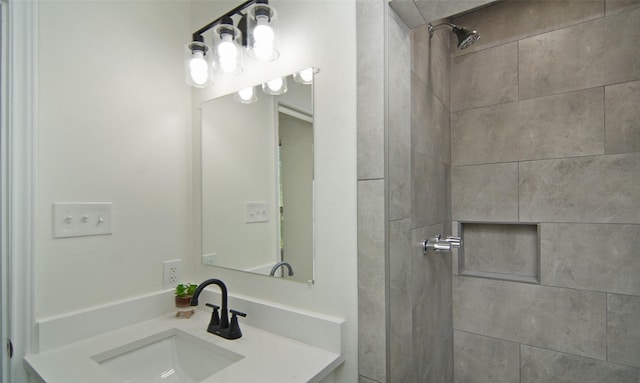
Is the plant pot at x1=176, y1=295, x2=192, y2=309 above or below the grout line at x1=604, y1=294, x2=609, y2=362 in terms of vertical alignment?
above

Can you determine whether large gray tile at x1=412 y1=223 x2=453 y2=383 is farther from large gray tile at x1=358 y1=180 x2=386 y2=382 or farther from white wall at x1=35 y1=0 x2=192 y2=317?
white wall at x1=35 y1=0 x2=192 y2=317

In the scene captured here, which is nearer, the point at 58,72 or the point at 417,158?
the point at 58,72

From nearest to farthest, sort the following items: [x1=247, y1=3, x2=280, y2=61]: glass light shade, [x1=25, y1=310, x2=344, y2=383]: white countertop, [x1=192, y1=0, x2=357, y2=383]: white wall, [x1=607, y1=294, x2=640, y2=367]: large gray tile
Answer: [x1=25, y1=310, x2=344, y2=383]: white countertop < [x1=192, y1=0, x2=357, y2=383]: white wall < [x1=247, y1=3, x2=280, y2=61]: glass light shade < [x1=607, y1=294, x2=640, y2=367]: large gray tile

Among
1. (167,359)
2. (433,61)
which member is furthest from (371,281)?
(433,61)

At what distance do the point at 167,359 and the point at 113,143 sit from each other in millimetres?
856

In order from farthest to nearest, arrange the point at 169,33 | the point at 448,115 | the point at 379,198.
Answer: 1. the point at 448,115
2. the point at 169,33
3. the point at 379,198

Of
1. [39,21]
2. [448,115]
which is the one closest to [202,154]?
[39,21]

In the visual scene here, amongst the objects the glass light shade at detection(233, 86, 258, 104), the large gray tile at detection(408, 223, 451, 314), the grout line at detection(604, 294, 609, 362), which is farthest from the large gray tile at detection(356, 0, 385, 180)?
the grout line at detection(604, 294, 609, 362)

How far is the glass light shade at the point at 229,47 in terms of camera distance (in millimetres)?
1220

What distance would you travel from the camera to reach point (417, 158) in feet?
4.11

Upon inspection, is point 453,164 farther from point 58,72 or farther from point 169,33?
point 58,72

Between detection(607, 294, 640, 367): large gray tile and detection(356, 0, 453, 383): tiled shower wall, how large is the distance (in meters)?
0.86

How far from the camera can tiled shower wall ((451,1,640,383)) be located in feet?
4.53

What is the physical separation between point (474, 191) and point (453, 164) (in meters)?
0.19
